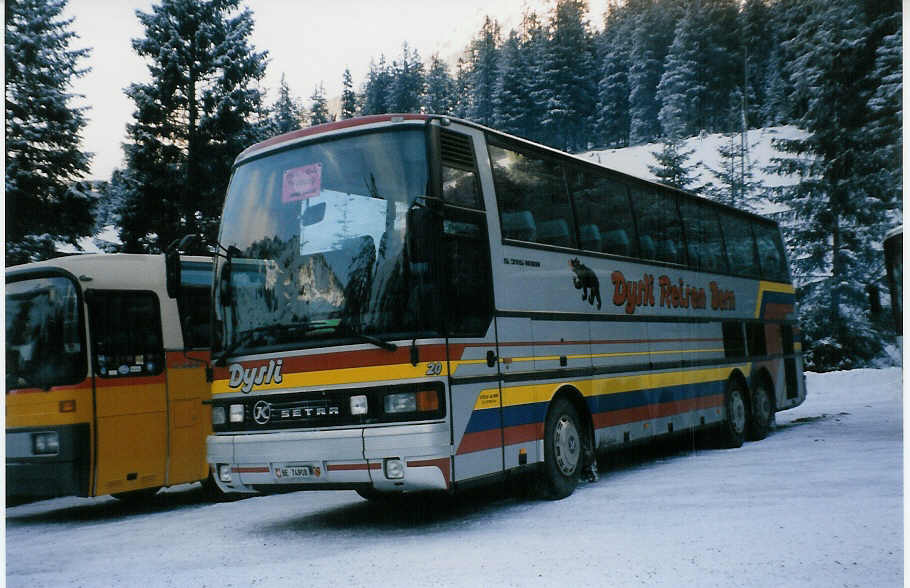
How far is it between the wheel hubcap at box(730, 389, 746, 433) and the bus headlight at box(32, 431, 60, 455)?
8.50 meters

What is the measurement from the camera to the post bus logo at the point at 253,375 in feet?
23.1

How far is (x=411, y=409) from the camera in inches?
260

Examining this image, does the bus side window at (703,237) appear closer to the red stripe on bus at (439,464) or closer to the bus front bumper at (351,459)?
the red stripe on bus at (439,464)

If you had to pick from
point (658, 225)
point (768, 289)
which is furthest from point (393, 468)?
point (768, 289)

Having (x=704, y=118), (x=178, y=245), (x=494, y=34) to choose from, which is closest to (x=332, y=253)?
(x=178, y=245)

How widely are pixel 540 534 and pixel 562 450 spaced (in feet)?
5.56

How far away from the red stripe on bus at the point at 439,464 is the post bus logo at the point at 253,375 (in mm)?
1330

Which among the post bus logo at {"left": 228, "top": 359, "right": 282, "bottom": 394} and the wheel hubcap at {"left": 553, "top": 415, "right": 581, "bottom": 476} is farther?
the wheel hubcap at {"left": 553, "top": 415, "right": 581, "bottom": 476}

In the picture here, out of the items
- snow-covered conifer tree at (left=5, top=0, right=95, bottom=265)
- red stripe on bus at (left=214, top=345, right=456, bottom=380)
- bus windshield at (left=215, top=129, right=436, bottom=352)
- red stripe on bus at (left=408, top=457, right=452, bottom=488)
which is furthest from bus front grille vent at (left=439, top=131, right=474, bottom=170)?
snow-covered conifer tree at (left=5, top=0, right=95, bottom=265)

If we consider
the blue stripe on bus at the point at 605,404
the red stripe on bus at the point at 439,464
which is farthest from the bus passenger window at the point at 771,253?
the red stripe on bus at the point at 439,464

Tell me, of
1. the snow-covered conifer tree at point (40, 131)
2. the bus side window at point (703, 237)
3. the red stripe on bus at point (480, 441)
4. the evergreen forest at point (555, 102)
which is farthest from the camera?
the bus side window at point (703, 237)

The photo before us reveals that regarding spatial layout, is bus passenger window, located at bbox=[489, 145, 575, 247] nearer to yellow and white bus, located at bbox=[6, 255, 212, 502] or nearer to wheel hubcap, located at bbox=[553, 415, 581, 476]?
wheel hubcap, located at bbox=[553, 415, 581, 476]

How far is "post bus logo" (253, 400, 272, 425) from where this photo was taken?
711cm

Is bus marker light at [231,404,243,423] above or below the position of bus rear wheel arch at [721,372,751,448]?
above
